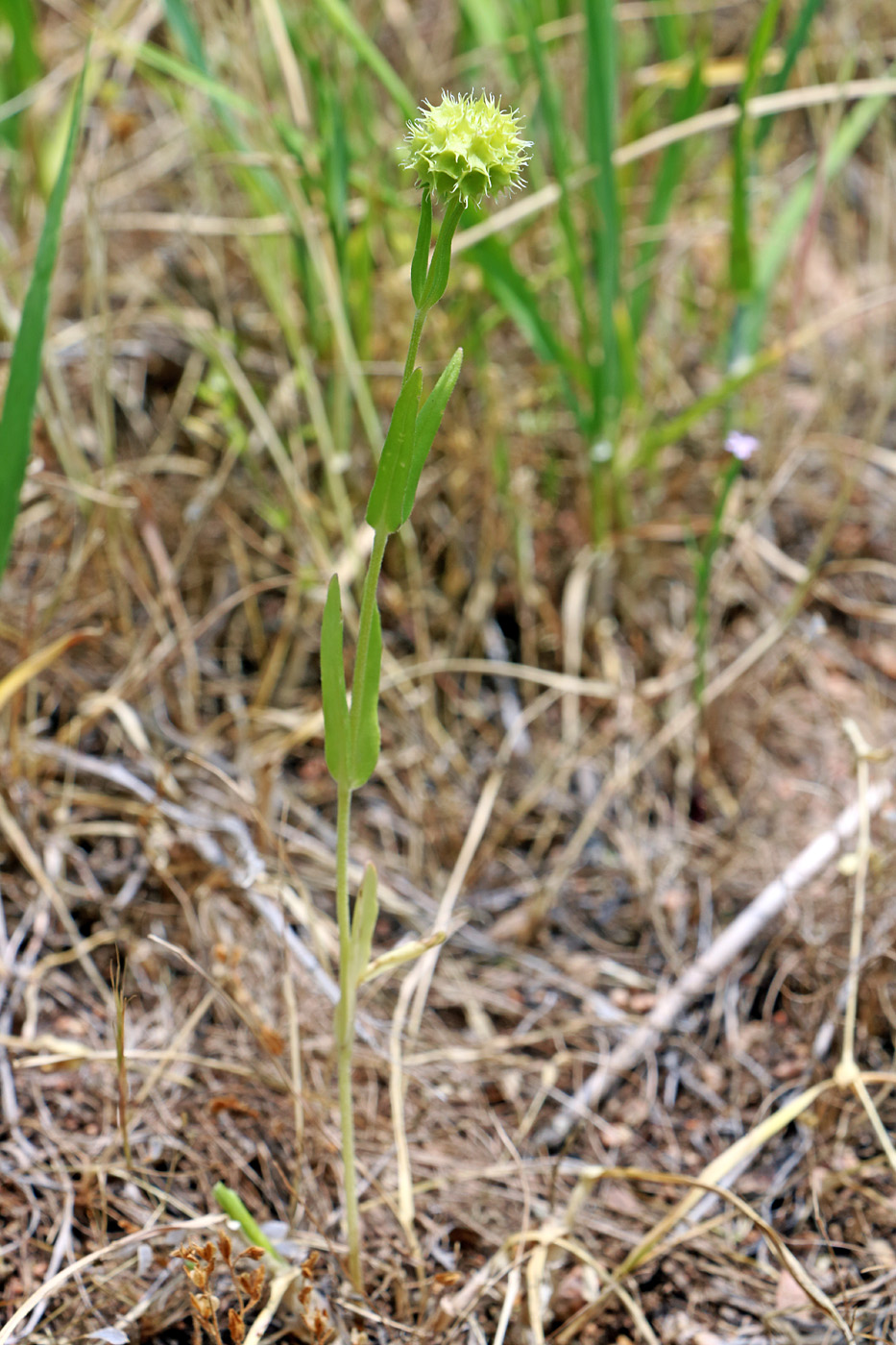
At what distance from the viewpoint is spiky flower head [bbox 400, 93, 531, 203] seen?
648mm

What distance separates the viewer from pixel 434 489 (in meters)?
1.72

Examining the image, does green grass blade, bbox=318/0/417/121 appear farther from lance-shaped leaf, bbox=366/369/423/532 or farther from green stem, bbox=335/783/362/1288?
green stem, bbox=335/783/362/1288

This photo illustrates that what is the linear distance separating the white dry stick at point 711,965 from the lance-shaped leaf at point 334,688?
601mm

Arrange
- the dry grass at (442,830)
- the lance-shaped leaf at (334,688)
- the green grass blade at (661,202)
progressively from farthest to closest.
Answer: the green grass blade at (661,202) < the dry grass at (442,830) < the lance-shaped leaf at (334,688)

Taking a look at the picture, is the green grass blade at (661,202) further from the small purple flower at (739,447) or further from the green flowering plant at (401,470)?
the green flowering plant at (401,470)

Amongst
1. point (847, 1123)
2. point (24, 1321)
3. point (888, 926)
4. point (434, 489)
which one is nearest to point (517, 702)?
point (434, 489)

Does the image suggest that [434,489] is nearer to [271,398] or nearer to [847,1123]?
[271,398]

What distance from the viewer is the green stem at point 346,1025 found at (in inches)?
33.2

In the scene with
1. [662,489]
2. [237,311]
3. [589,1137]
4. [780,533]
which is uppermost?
[237,311]

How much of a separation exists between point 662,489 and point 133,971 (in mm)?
1172

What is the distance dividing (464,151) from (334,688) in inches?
15.0

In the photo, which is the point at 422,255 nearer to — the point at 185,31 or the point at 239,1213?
the point at 239,1213

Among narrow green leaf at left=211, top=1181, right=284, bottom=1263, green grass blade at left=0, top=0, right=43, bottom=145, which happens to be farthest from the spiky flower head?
green grass blade at left=0, top=0, right=43, bottom=145

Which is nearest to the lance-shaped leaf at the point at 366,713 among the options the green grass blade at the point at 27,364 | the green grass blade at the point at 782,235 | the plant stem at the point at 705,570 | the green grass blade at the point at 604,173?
the green grass blade at the point at 27,364
